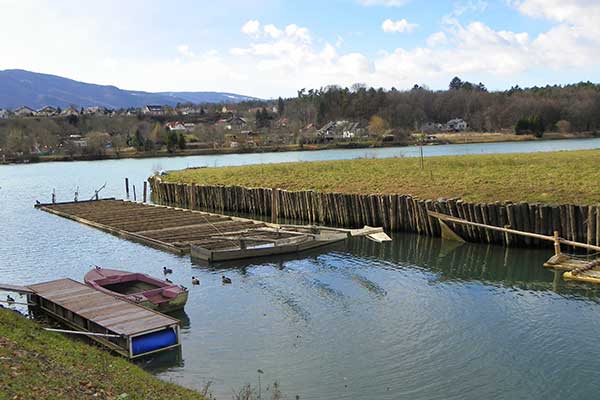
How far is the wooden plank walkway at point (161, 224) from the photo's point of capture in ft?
115

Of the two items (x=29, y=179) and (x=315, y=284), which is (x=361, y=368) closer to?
(x=315, y=284)

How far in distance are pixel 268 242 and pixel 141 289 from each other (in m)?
9.52

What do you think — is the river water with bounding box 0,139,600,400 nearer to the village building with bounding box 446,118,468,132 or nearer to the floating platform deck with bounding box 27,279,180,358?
the floating platform deck with bounding box 27,279,180,358

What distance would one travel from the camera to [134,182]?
278 feet

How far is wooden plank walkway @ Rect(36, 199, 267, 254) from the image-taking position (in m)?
35.0

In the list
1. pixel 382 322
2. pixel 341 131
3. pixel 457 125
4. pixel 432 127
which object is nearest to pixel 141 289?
pixel 382 322

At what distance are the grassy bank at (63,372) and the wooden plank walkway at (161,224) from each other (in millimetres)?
16571

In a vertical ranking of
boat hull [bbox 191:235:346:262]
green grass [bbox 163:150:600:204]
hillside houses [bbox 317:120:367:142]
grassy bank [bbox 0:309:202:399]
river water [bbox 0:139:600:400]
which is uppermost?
hillside houses [bbox 317:120:367:142]

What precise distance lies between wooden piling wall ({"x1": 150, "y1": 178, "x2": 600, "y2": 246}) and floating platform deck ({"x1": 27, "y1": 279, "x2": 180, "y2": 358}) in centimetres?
1892

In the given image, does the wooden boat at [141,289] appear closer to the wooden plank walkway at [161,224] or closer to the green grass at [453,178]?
the wooden plank walkway at [161,224]

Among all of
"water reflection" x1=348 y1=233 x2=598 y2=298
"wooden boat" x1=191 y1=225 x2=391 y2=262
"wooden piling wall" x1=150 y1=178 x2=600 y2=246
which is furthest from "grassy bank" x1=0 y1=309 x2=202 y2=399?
"wooden piling wall" x1=150 y1=178 x2=600 y2=246

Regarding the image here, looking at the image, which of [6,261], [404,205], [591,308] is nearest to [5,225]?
[6,261]

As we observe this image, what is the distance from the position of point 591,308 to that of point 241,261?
16397 mm

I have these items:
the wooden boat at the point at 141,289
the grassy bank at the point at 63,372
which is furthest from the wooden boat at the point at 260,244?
the grassy bank at the point at 63,372
